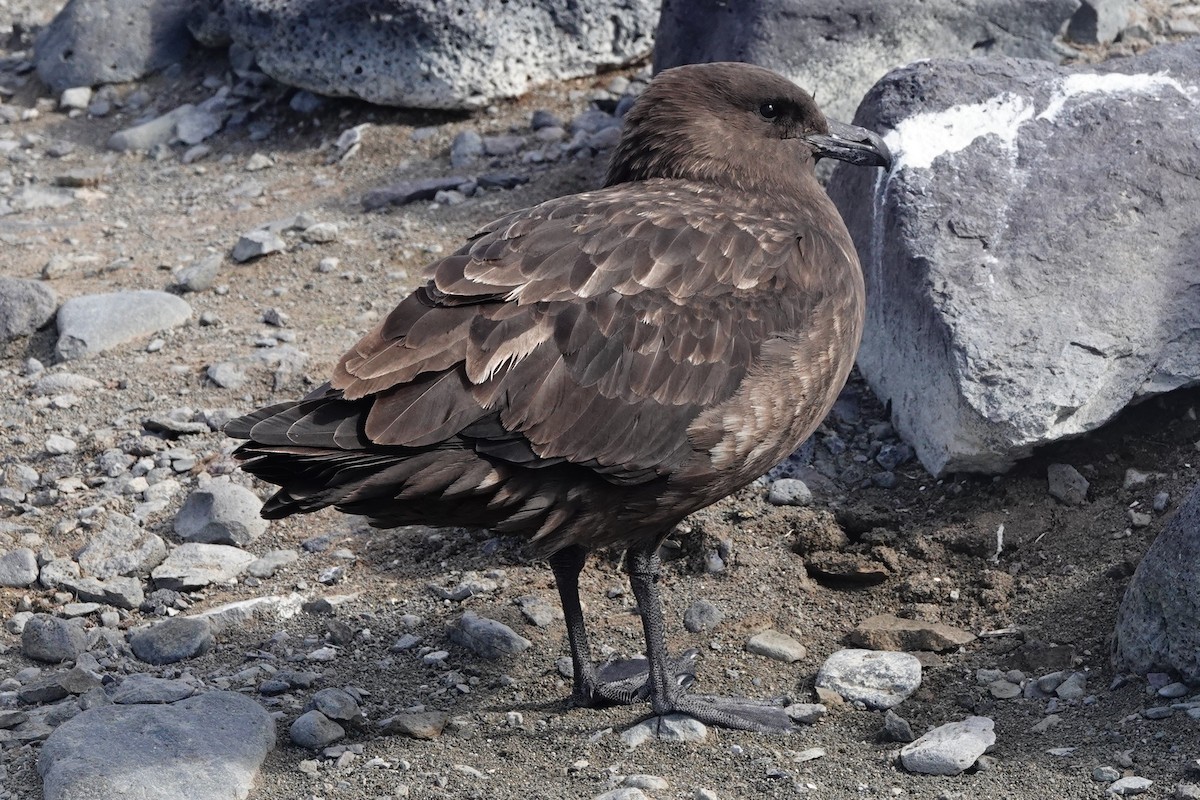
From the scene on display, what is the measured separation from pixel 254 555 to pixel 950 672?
8.62 feet

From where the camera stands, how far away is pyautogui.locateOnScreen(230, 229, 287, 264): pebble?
24.6ft

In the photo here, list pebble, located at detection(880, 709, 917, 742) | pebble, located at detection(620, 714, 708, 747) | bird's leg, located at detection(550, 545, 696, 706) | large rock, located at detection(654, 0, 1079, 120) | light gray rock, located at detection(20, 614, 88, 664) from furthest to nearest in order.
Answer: large rock, located at detection(654, 0, 1079, 120)
light gray rock, located at detection(20, 614, 88, 664)
bird's leg, located at detection(550, 545, 696, 706)
pebble, located at detection(620, 714, 708, 747)
pebble, located at detection(880, 709, 917, 742)

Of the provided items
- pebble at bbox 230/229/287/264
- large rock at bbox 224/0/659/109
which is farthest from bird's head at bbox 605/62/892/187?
large rock at bbox 224/0/659/109

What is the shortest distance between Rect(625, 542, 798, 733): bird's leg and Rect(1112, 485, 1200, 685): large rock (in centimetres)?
107

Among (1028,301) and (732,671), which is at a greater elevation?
(1028,301)

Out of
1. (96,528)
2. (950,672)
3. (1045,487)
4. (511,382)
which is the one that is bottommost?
(96,528)

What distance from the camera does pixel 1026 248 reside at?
5.36 metres

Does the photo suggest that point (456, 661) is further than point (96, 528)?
No

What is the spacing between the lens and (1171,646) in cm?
416

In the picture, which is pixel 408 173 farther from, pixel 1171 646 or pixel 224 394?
pixel 1171 646

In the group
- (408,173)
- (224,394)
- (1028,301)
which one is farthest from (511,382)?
(408,173)

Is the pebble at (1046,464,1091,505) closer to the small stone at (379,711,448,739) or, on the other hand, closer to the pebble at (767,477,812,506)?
the pebble at (767,477,812,506)

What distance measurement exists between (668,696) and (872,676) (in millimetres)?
667

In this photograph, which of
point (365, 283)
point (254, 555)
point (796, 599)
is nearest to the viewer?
point (796, 599)
